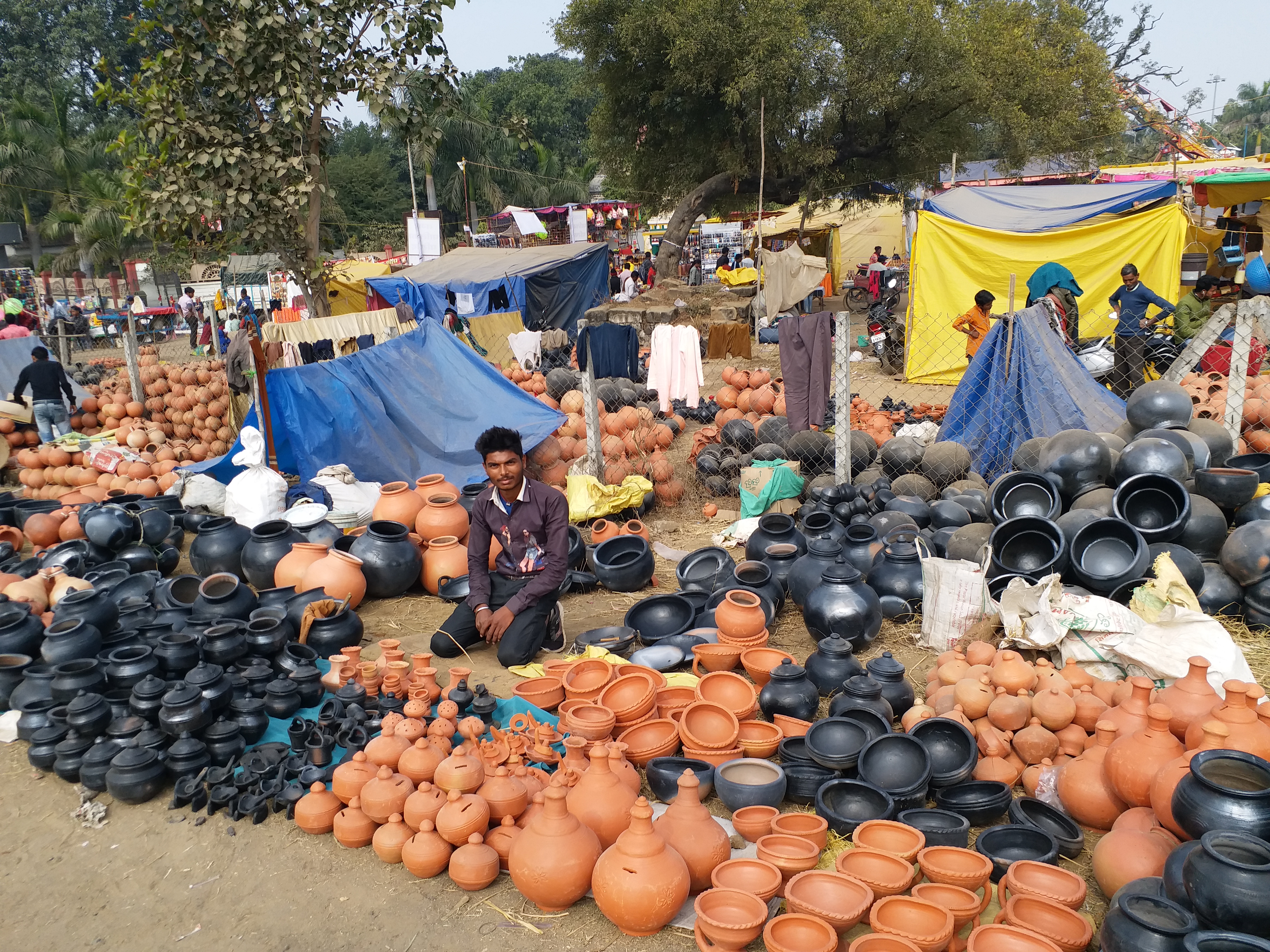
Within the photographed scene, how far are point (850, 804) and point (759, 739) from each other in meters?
0.50

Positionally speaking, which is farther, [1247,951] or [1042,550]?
[1042,550]

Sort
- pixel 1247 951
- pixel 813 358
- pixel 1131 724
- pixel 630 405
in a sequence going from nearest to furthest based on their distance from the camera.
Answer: pixel 1247 951, pixel 1131 724, pixel 813 358, pixel 630 405

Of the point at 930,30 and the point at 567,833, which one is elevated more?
the point at 930,30

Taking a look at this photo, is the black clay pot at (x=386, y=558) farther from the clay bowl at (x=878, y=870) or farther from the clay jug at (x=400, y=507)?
the clay bowl at (x=878, y=870)

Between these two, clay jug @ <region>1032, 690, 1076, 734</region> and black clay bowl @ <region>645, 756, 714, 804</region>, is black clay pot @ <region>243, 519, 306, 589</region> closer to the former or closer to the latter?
black clay bowl @ <region>645, 756, 714, 804</region>

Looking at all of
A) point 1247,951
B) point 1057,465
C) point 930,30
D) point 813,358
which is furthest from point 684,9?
point 1247,951

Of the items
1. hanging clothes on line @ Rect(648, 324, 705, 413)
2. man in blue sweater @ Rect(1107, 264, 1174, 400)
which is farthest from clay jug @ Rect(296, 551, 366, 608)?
man in blue sweater @ Rect(1107, 264, 1174, 400)

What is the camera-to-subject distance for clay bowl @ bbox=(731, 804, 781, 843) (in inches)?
120

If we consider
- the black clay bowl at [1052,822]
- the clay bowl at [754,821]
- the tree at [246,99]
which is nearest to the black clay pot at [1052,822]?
the black clay bowl at [1052,822]

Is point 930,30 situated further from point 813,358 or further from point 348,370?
point 348,370

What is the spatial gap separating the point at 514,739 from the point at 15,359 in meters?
13.1

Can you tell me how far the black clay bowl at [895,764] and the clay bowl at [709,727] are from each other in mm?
559

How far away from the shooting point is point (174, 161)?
9148 mm

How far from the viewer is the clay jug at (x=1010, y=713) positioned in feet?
11.5
